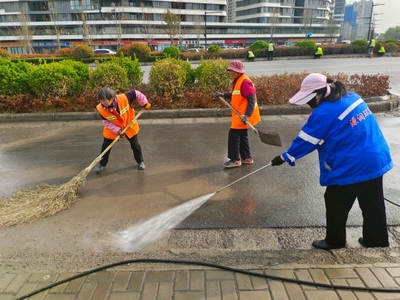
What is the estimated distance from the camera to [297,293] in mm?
2227

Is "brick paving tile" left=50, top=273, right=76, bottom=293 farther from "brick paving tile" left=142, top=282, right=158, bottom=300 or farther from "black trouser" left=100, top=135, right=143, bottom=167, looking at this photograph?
"black trouser" left=100, top=135, right=143, bottom=167

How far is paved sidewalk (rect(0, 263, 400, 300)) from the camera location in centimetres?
223

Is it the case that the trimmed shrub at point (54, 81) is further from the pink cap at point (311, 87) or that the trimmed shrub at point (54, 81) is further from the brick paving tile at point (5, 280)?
the pink cap at point (311, 87)

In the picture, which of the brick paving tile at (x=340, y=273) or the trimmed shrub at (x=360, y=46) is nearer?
the brick paving tile at (x=340, y=273)

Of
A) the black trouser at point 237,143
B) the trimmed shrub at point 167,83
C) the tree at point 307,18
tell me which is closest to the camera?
the black trouser at point 237,143

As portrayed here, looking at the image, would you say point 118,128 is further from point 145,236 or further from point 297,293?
point 297,293

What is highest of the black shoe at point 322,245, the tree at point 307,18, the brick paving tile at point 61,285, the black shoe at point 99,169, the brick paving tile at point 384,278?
the tree at point 307,18

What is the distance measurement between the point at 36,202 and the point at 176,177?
190cm

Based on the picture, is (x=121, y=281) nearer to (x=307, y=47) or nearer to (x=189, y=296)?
(x=189, y=296)

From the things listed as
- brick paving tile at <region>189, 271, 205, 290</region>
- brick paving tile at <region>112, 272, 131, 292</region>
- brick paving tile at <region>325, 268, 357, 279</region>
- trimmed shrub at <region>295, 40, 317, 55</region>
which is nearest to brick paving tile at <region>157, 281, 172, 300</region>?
brick paving tile at <region>189, 271, 205, 290</region>

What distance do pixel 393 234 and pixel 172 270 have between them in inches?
89.2

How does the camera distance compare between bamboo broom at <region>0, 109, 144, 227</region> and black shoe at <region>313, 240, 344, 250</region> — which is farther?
bamboo broom at <region>0, 109, 144, 227</region>

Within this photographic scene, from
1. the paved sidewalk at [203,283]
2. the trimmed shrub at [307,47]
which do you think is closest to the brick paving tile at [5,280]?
the paved sidewalk at [203,283]

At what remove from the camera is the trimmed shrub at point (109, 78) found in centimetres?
830
